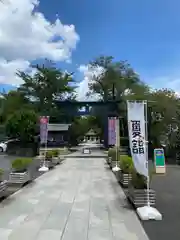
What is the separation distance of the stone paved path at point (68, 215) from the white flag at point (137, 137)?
1.16 m

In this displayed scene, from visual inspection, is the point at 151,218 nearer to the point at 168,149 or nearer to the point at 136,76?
the point at 168,149

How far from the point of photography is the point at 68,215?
6.91 m

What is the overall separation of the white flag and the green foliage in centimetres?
2204

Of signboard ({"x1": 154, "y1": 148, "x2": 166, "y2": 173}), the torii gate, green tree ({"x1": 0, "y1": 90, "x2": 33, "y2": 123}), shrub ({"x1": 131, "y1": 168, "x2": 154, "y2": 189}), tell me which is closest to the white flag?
shrub ({"x1": 131, "y1": 168, "x2": 154, "y2": 189})

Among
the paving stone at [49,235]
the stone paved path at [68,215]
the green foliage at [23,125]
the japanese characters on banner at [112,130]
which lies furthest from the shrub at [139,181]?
the green foliage at [23,125]

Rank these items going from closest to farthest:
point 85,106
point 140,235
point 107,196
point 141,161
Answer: point 140,235 → point 141,161 → point 107,196 → point 85,106

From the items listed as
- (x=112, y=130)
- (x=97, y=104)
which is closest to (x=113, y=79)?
(x=97, y=104)

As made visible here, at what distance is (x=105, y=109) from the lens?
44.7m

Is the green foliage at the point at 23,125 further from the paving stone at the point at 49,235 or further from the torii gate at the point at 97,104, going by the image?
the paving stone at the point at 49,235

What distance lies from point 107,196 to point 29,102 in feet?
132

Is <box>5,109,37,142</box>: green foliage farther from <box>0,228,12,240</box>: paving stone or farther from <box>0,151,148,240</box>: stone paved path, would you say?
<box>0,228,12,240</box>: paving stone

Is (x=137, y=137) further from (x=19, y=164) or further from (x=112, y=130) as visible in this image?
(x=112, y=130)

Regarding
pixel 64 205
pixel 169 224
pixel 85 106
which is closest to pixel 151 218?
pixel 169 224

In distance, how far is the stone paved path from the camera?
547 cm
